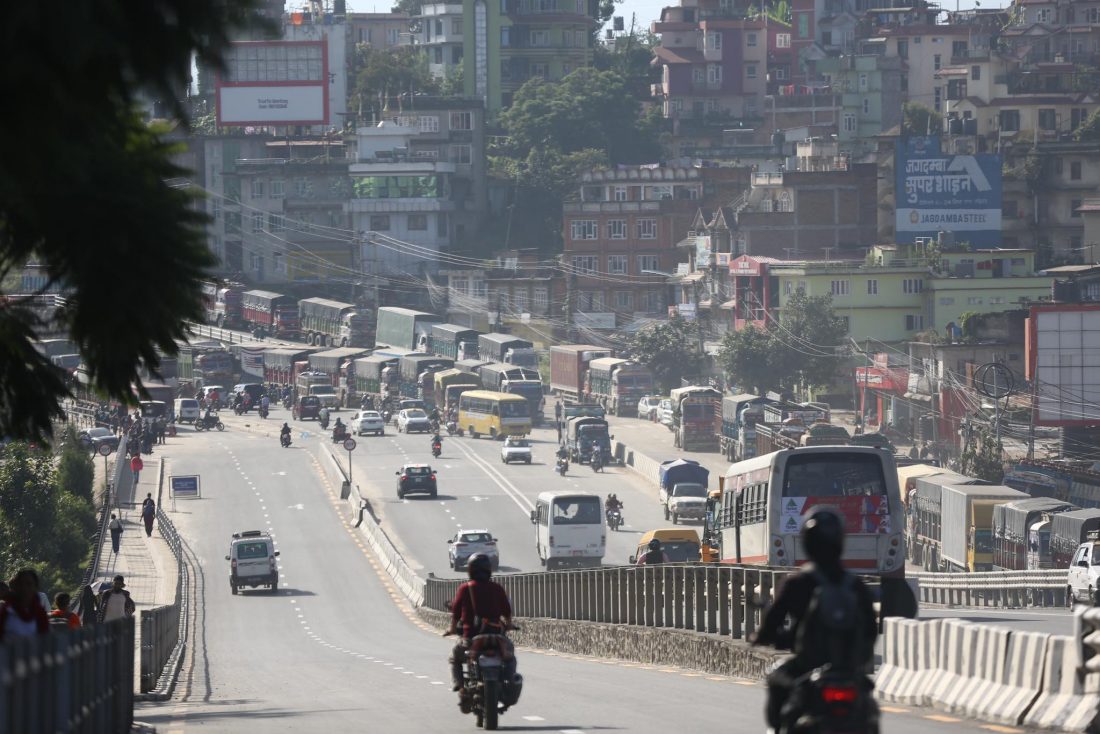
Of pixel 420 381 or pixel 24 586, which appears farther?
pixel 420 381

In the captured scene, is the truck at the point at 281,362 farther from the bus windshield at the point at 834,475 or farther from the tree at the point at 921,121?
the bus windshield at the point at 834,475

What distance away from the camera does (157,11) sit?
8625mm

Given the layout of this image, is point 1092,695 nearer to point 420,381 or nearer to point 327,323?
point 420,381

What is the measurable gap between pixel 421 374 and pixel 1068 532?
2654 inches

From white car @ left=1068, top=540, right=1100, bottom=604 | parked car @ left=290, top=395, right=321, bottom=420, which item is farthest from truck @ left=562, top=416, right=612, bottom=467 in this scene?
white car @ left=1068, top=540, right=1100, bottom=604

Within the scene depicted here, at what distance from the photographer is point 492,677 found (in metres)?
16.2

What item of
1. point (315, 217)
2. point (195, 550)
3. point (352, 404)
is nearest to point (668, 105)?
point (315, 217)

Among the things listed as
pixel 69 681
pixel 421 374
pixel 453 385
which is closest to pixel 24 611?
pixel 69 681

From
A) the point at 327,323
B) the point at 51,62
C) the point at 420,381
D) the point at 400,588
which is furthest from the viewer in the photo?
the point at 327,323

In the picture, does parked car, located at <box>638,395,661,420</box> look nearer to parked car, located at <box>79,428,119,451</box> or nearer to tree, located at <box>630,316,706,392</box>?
tree, located at <box>630,316,706,392</box>

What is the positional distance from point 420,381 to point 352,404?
824 centimetres

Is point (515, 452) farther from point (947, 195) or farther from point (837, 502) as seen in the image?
point (837, 502)

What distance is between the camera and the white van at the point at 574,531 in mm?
60375

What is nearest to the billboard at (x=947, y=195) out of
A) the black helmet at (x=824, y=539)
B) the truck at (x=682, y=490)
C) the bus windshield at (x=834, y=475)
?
the truck at (x=682, y=490)
